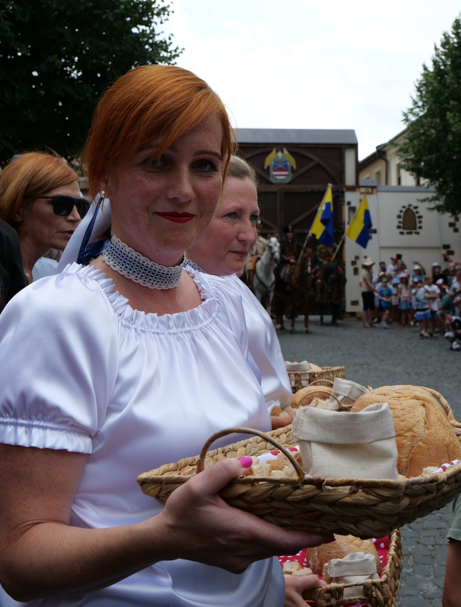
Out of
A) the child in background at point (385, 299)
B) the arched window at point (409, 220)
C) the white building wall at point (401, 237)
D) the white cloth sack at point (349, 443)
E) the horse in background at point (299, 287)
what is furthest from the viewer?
the arched window at point (409, 220)

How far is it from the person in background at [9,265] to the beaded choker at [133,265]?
1283 millimetres

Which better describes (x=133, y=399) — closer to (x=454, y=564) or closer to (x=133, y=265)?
(x=133, y=265)

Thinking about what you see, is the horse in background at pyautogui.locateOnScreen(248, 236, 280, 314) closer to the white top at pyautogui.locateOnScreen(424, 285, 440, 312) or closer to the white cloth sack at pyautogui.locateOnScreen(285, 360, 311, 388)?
the white top at pyautogui.locateOnScreen(424, 285, 440, 312)

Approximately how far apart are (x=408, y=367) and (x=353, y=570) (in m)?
9.11

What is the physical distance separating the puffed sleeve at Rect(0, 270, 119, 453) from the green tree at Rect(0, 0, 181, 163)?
1198 cm

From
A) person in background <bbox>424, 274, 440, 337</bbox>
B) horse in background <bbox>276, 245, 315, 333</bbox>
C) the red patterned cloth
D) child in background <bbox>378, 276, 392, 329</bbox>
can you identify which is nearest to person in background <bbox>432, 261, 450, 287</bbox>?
child in background <bbox>378, 276, 392, 329</bbox>

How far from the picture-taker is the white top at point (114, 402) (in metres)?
1.11

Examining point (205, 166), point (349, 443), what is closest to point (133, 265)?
point (205, 166)

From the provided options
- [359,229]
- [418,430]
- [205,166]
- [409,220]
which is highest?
[409,220]

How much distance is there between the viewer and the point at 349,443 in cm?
115

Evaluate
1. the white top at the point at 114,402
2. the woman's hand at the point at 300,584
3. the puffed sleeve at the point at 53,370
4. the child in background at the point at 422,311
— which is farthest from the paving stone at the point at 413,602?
the child in background at the point at 422,311

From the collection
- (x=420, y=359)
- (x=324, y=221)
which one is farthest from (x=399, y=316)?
(x=420, y=359)

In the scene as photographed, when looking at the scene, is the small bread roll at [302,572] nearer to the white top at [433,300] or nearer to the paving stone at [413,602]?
the paving stone at [413,602]

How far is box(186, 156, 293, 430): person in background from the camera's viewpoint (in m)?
2.52
